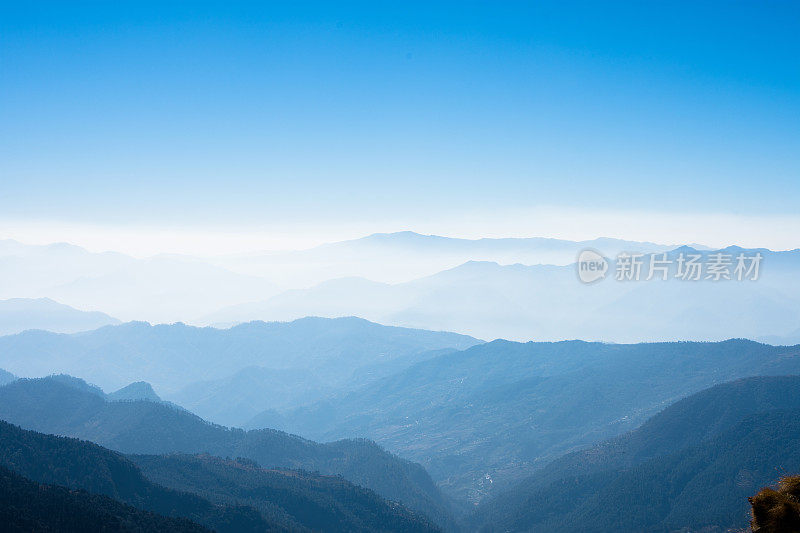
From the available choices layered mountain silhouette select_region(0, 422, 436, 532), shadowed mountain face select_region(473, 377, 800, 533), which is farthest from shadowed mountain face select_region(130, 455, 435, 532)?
shadowed mountain face select_region(473, 377, 800, 533)

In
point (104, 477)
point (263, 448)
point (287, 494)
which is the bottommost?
point (263, 448)

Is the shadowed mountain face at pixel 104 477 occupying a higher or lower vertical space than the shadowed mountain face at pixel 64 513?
lower

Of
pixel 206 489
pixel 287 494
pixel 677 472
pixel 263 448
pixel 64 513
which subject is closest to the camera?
pixel 64 513

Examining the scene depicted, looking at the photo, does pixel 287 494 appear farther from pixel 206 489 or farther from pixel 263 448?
pixel 263 448

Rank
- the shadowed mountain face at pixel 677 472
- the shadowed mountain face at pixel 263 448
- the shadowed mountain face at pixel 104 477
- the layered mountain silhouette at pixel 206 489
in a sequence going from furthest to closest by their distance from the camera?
the shadowed mountain face at pixel 263 448
the shadowed mountain face at pixel 677 472
the layered mountain silhouette at pixel 206 489
the shadowed mountain face at pixel 104 477

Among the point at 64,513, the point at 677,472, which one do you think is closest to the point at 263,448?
the point at 64,513

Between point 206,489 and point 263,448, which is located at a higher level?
point 206,489

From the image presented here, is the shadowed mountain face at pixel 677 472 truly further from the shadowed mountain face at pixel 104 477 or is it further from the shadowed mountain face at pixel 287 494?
the shadowed mountain face at pixel 104 477

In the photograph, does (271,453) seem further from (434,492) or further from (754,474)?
(754,474)

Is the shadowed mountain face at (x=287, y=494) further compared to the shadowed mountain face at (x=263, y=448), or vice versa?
the shadowed mountain face at (x=263, y=448)

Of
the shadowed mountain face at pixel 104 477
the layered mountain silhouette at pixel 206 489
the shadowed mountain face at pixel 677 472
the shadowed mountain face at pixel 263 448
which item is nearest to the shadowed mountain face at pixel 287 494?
the layered mountain silhouette at pixel 206 489
